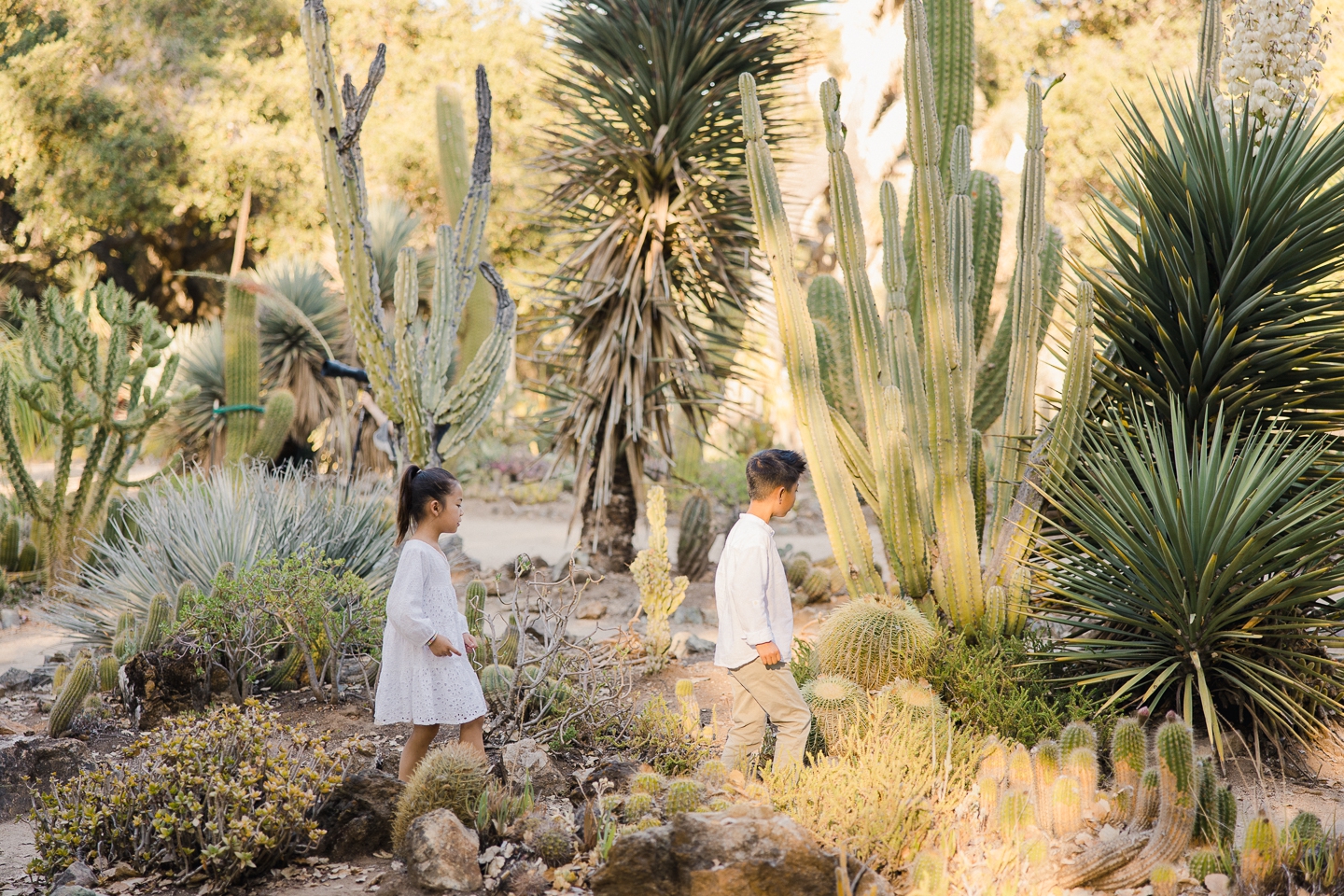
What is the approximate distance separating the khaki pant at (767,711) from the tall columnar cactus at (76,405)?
5481 mm

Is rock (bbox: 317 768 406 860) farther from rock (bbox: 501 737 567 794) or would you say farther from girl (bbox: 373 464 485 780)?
rock (bbox: 501 737 567 794)

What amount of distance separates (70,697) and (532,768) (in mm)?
2028

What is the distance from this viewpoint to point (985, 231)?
20.9 feet

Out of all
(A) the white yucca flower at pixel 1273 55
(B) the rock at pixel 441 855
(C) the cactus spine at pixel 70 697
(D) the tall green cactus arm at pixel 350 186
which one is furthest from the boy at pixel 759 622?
(D) the tall green cactus arm at pixel 350 186

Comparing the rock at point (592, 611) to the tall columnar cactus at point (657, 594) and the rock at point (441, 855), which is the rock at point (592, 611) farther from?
the rock at point (441, 855)

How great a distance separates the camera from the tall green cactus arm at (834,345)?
7340 mm

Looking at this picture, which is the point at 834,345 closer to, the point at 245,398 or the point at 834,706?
the point at 834,706

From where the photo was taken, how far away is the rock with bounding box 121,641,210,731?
430cm

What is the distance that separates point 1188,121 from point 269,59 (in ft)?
65.3

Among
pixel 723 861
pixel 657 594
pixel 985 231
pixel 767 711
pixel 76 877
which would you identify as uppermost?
pixel 985 231

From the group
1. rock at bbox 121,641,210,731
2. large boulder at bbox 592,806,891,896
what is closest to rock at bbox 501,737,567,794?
large boulder at bbox 592,806,891,896

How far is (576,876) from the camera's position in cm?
285

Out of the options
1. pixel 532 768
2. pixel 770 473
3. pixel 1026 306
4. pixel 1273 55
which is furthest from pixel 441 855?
pixel 1273 55

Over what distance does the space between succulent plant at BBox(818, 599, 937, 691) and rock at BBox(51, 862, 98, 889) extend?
2625 millimetres
